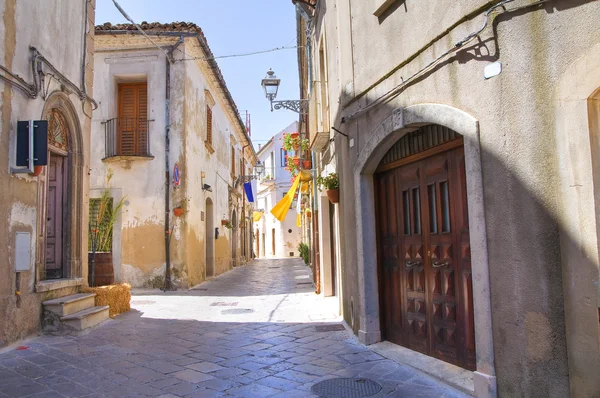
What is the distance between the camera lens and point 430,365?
4719 millimetres

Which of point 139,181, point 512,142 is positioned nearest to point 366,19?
point 512,142

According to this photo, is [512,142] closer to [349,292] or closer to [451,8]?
[451,8]

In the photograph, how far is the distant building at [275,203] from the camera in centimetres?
4075

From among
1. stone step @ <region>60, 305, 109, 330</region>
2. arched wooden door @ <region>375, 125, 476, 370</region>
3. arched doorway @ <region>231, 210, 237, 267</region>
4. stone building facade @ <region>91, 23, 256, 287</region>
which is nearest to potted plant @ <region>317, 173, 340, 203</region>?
arched wooden door @ <region>375, 125, 476, 370</region>

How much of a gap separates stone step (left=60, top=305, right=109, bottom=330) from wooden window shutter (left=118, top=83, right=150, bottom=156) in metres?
6.20

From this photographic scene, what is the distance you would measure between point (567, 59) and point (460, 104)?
0.97m

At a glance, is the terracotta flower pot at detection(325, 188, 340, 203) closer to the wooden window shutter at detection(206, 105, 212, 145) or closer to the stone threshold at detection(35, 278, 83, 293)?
the stone threshold at detection(35, 278, 83, 293)

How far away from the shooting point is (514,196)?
11.7 feet

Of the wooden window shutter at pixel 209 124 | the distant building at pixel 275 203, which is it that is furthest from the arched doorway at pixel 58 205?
the distant building at pixel 275 203

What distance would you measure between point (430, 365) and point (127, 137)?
1100 centimetres

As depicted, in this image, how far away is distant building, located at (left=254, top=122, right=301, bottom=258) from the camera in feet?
134

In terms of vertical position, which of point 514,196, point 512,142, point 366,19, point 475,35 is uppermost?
point 366,19

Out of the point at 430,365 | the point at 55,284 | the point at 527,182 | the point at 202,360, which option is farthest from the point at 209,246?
the point at 527,182

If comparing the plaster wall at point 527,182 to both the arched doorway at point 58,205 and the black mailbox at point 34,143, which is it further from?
the arched doorway at point 58,205
